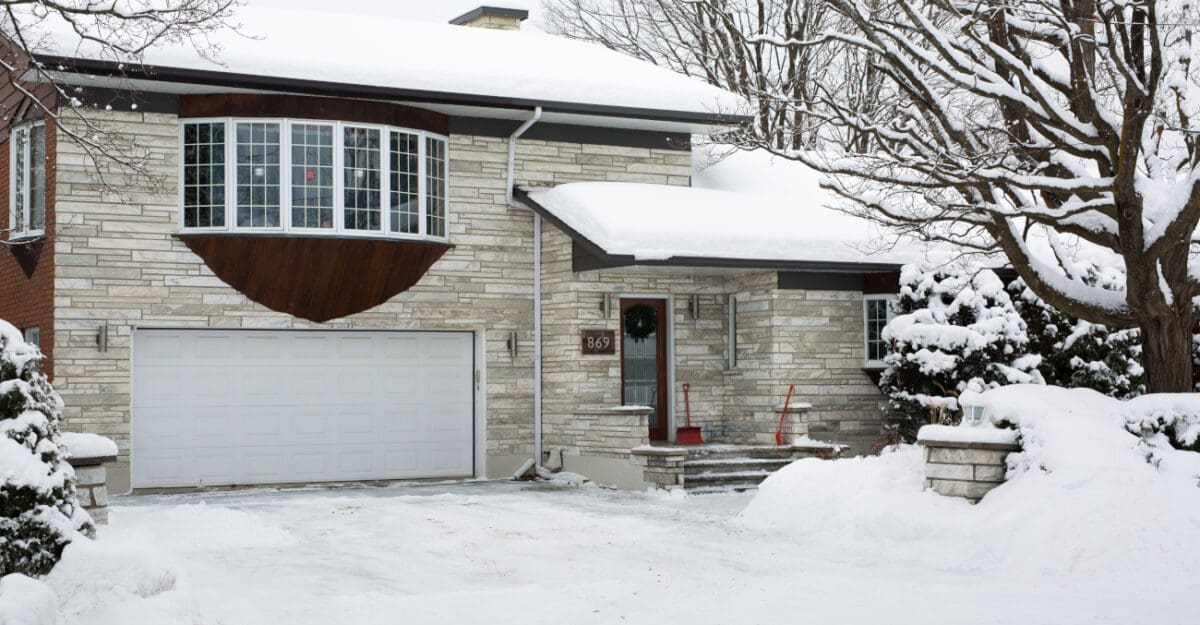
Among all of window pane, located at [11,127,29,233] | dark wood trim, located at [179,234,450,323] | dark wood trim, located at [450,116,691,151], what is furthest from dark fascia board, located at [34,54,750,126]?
window pane, located at [11,127,29,233]

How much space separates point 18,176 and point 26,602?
1093 centimetres

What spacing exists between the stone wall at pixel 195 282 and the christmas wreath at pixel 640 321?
1377 mm

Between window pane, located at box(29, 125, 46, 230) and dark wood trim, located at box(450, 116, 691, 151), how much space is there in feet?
16.7

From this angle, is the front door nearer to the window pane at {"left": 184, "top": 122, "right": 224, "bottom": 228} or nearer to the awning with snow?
the awning with snow

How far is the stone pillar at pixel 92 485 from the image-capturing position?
35.2ft

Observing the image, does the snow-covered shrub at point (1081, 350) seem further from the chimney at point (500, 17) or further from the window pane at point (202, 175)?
the window pane at point (202, 175)

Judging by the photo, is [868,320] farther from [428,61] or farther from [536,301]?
[428,61]

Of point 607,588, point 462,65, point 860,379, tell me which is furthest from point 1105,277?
point 607,588

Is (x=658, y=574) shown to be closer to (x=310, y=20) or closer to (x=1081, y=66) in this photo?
(x=1081, y=66)

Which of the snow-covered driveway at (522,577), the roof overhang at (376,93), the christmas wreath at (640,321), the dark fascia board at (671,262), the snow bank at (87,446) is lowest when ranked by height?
the snow-covered driveway at (522,577)

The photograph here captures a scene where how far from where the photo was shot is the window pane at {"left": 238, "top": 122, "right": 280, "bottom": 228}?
15.9 metres

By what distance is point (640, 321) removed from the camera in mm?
18000

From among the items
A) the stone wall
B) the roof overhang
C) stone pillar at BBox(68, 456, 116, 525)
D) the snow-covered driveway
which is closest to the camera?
the snow-covered driveway

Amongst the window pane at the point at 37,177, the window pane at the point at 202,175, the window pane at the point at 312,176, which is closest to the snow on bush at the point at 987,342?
the window pane at the point at 312,176
